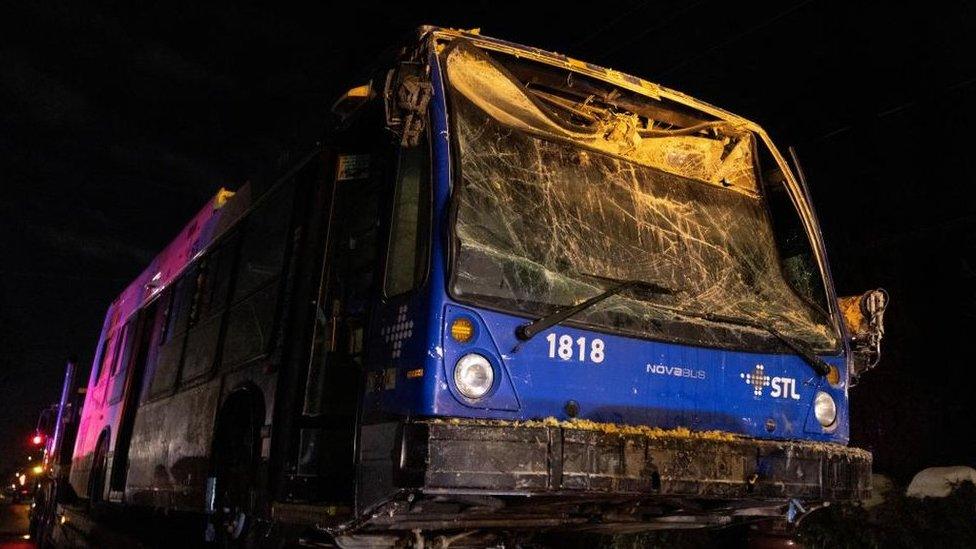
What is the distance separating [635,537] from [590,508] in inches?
207

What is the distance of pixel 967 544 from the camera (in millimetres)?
7090

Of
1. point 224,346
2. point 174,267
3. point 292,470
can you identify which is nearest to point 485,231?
point 292,470

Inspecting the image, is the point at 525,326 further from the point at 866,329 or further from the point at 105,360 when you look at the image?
the point at 105,360

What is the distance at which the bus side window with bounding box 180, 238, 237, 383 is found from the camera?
621 centimetres

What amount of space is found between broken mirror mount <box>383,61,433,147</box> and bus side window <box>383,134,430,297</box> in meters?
0.09

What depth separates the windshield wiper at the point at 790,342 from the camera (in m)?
4.33

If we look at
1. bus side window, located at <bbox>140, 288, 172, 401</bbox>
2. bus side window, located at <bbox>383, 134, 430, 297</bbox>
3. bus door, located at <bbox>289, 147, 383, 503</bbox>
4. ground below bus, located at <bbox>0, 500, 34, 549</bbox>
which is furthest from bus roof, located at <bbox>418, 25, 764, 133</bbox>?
ground below bus, located at <bbox>0, 500, 34, 549</bbox>

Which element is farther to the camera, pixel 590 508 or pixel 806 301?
pixel 806 301

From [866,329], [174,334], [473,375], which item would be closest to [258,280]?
[174,334]

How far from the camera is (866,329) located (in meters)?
4.90

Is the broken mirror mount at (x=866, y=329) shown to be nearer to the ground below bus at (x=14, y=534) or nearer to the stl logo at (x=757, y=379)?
the stl logo at (x=757, y=379)

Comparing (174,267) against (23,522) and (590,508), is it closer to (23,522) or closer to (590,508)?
(590,508)

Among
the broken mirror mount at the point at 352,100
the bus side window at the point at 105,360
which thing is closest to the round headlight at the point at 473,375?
the broken mirror mount at the point at 352,100

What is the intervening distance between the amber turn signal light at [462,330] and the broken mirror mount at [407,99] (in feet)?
3.32
